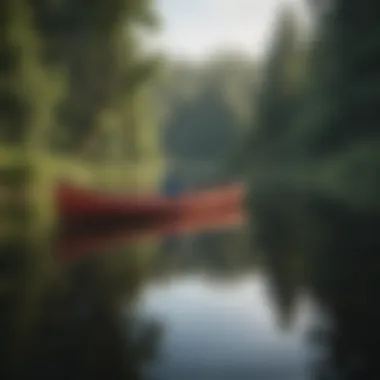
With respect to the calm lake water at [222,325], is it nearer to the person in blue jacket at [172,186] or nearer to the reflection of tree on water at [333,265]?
the reflection of tree on water at [333,265]

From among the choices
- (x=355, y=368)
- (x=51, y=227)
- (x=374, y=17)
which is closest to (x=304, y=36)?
(x=374, y=17)

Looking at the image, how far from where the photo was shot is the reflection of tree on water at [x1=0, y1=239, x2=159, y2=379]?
1697mm

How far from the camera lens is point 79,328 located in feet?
6.72

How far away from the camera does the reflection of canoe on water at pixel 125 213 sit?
3191 mm

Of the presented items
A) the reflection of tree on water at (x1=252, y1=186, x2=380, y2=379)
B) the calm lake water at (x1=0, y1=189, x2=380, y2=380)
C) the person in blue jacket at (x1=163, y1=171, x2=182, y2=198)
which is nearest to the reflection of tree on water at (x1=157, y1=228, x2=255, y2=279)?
the calm lake water at (x1=0, y1=189, x2=380, y2=380)

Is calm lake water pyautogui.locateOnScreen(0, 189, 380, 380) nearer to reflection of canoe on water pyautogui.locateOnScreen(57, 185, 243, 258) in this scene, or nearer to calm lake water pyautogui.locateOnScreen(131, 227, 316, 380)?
calm lake water pyautogui.locateOnScreen(131, 227, 316, 380)

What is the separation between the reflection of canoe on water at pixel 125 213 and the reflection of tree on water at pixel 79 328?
442mm

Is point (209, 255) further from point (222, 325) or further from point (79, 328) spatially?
point (79, 328)

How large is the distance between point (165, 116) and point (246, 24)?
0.60 m

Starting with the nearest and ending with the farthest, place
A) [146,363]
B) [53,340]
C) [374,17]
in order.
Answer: [146,363], [53,340], [374,17]

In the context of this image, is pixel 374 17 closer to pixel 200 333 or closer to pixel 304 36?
pixel 304 36

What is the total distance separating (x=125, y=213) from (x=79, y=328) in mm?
1280

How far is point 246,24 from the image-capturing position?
3125 mm

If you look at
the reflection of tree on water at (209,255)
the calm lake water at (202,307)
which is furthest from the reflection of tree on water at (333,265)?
the reflection of tree on water at (209,255)
